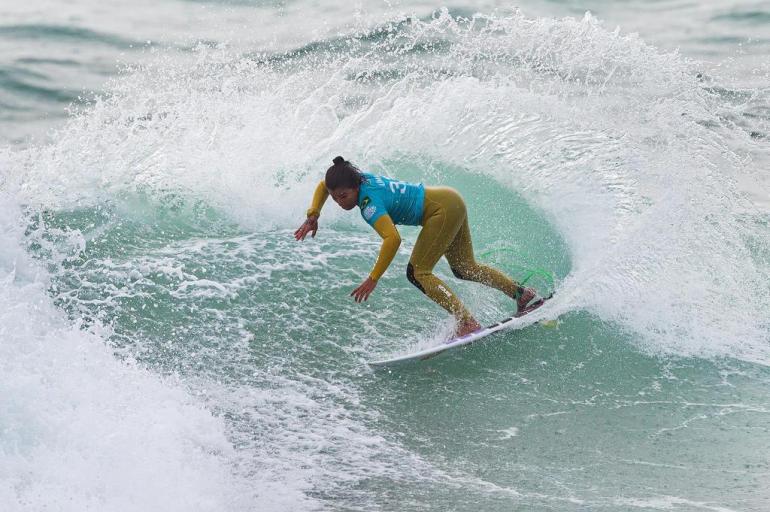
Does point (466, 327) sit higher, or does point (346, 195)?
point (346, 195)

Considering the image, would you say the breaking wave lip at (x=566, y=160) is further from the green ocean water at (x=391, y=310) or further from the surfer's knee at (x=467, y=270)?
the surfer's knee at (x=467, y=270)

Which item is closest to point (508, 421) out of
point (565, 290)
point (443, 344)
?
point (443, 344)

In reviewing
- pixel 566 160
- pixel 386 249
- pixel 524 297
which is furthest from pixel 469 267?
pixel 566 160

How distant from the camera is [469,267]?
685 centimetres

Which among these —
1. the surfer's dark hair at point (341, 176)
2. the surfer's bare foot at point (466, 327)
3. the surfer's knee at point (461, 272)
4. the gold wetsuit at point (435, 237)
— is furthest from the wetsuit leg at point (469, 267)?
the surfer's dark hair at point (341, 176)

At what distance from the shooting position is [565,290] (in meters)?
7.30

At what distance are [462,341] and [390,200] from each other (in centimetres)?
115

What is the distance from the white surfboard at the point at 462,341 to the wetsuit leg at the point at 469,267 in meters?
0.24

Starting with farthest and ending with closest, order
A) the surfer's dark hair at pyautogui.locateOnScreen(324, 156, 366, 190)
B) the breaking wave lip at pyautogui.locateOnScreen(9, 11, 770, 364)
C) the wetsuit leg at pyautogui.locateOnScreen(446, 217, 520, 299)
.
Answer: the breaking wave lip at pyautogui.locateOnScreen(9, 11, 770, 364) → the wetsuit leg at pyautogui.locateOnScreen(446, 217, 520, 299) → the surfer's dark hair at pyautogui.locateOnScreen(324, 156, 366, 190)

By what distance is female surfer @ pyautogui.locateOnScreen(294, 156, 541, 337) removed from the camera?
593 cm

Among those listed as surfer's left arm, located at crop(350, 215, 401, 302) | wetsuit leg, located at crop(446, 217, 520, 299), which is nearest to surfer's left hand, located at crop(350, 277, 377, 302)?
surfer's left arm, located at crop(350, 215, 401, 302)

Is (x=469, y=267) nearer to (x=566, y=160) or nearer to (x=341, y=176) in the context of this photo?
(x=341, y=176)

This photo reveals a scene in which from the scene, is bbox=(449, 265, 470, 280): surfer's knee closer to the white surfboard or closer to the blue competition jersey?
the white surfboard

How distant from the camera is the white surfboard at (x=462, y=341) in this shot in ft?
20.6
